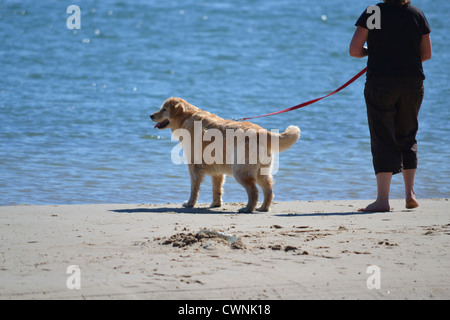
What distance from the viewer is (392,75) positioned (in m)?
6.54

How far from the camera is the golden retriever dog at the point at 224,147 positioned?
7.09 m

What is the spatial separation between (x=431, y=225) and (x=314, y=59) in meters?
16.3

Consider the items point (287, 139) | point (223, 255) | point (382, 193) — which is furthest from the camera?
point (287, 139)

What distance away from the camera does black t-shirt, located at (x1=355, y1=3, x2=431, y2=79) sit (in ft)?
21.2

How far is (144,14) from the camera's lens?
1002 inches

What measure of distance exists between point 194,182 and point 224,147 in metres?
0.62

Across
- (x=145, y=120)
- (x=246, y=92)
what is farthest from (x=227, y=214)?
(x=246, y=92)

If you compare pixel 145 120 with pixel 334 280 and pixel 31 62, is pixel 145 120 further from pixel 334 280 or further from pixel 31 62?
pixel 334 280

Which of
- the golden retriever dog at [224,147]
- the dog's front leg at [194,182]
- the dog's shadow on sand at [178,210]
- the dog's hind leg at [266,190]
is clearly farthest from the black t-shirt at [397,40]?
the dog's front leg at [194,182]

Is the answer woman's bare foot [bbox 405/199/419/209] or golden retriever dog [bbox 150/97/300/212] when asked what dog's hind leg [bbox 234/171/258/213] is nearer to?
golden retriever dog [bbox 150/97/300/212]

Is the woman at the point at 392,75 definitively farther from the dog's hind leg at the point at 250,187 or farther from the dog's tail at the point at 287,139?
the dog's hind leg at the point at 250,187

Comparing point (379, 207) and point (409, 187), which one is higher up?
point (409, 187)

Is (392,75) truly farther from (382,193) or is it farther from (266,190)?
(266,190)

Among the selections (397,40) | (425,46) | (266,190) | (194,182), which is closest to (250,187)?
(266,190)
